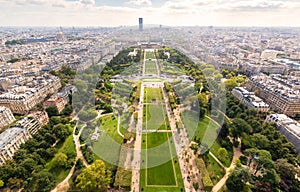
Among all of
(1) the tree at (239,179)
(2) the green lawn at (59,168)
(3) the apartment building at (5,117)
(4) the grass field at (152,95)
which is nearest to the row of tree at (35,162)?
(2) the green lawn at (59,168)

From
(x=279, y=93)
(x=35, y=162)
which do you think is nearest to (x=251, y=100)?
(x=279, y=93)

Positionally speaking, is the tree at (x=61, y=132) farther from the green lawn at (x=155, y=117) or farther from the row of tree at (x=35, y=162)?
the green lawn at (x=155, y=117)

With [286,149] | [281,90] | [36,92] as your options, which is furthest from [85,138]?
[281,90]

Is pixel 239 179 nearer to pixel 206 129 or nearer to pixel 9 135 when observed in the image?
pixel 206 129

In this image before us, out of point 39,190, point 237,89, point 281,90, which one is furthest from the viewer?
point 237,89

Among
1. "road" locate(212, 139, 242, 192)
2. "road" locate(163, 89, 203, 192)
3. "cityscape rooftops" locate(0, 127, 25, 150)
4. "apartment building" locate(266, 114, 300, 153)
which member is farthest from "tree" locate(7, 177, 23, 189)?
"apartment building" locate(266, 114, 300, 153)

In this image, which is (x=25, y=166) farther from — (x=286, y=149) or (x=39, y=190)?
(x=286, y=149)

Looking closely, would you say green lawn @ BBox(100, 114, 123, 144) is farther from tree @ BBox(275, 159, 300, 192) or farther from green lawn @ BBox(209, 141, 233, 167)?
tree @ BBox(275, 159, 300, 192)
